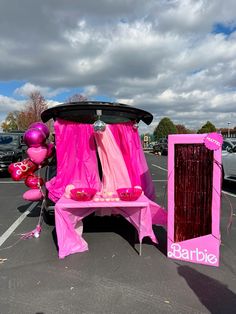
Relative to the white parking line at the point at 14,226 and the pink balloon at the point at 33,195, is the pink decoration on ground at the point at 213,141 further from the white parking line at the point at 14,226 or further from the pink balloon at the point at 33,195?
the white parking line at the point at 14,226

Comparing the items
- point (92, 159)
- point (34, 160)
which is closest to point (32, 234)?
point (34, 160)

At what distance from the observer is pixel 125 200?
18.1 feet

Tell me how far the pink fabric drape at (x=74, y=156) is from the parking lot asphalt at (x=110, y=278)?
2.92 feet

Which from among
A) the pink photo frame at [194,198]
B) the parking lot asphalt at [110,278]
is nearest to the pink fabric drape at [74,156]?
the parking lot asphalt at [110,278]

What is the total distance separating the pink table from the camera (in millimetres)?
5266

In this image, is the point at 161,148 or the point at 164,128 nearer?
the point at 161,148

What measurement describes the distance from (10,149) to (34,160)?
1149 centimetres

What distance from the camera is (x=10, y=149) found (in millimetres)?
17516

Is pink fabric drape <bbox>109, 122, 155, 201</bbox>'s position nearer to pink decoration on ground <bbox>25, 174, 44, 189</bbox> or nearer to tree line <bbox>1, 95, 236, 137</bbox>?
pink decoration on ground <bbox>25, 174, 44, 189</bbox>

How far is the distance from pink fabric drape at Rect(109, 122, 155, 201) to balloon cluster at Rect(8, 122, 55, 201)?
1290 mm

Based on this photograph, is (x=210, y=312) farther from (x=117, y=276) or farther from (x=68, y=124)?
(x=68, y=124)

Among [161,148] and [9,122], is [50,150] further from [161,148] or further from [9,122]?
[9,122]

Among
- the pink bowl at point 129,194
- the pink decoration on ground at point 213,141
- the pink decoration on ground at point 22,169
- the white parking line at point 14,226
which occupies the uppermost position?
the pink decoration on ground at point 213,141

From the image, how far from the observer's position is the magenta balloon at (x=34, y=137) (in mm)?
6469
